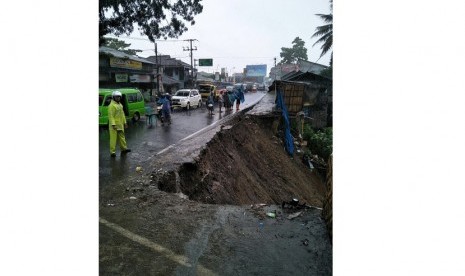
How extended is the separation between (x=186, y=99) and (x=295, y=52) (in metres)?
27.8

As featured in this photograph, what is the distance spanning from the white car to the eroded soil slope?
24.8 ft

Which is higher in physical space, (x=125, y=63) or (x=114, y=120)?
(x=125, y=63)

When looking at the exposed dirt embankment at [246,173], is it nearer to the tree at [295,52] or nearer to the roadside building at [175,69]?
the roadside building at [175,69]

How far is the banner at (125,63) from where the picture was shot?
17.2 meters

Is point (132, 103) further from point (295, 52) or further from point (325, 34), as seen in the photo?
point (295, 52)

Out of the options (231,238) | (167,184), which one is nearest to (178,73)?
(167,184)

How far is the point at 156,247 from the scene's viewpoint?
127 inches

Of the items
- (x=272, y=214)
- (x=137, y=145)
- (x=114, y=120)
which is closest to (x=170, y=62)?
(x=137, y=145)

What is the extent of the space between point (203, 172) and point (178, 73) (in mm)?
30337

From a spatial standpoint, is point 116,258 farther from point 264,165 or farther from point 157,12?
point 264,165

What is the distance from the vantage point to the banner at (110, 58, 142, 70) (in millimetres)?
17219

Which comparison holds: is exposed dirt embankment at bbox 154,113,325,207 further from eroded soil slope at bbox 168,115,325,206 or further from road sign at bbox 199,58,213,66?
road sign at bbox 199,58,213,66

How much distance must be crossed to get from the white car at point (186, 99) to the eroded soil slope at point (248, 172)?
7.55 m

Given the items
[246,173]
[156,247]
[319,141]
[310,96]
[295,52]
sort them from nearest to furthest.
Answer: [156,247] → [246,173] → [319,141] → [310,96] → [295,52]
